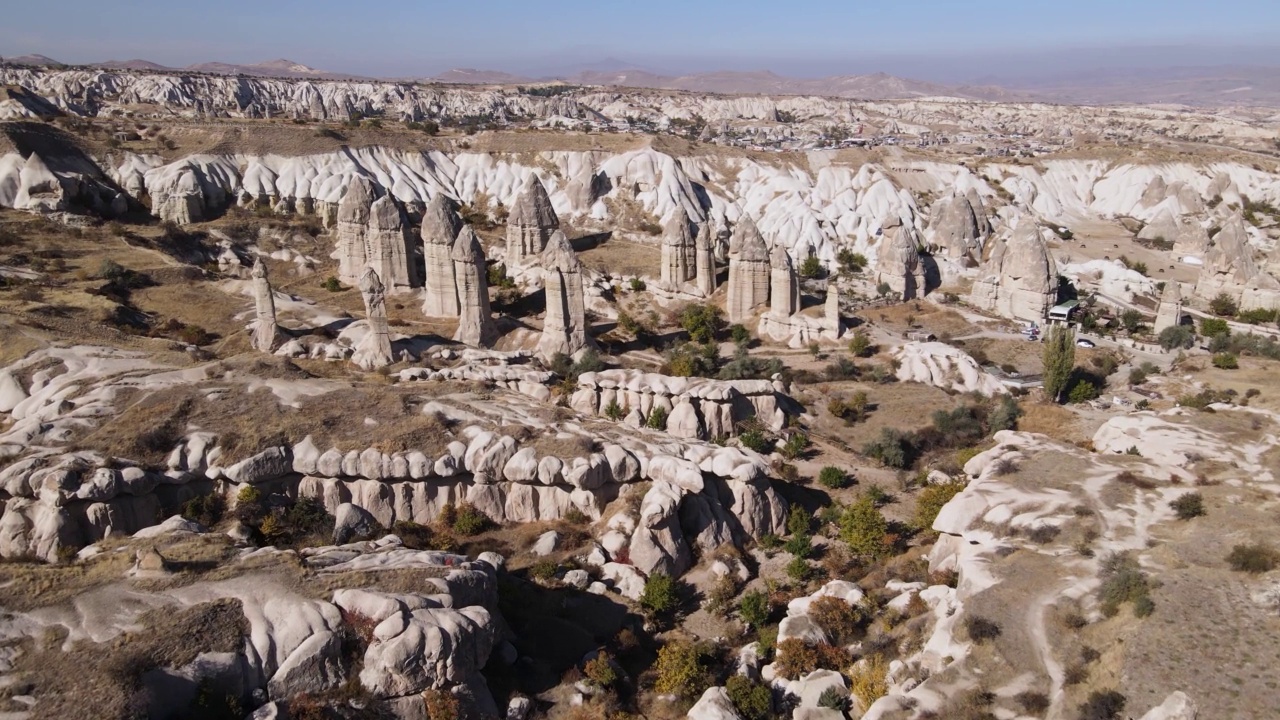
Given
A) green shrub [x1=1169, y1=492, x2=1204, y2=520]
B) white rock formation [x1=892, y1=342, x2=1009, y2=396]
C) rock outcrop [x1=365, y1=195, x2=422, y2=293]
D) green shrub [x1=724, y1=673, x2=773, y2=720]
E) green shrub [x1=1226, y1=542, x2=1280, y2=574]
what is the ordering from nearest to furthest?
green shrub [x1=724, y1=673, x2=773, y2=720], green shrub [x1=1226, y1=542, x2=1280, y2=574], green shrub [x1=1169, y1=492, x2=1204, y2=520], white rock formation [x1=892, y1=342, x2=1009, y2=396], rock outcrop [x1=365, y1=195, x2=422, y2=293]

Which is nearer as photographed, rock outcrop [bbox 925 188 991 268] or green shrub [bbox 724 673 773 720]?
green shrub [bbox 724 673 773 720]

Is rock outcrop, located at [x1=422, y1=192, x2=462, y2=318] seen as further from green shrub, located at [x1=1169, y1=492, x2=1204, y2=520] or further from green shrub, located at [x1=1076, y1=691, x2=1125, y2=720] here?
green shrub, located at [x1=1076, y1=691, x2=1125, y2=720]

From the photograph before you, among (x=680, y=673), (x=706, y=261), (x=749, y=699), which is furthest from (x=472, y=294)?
(x=749, y=699)

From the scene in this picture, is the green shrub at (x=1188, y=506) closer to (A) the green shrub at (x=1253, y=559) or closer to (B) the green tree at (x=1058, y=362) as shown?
(A) the green shrub at (x=1253, y=559)

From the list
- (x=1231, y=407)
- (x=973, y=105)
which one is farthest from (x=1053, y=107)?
(x=1231, y=407)

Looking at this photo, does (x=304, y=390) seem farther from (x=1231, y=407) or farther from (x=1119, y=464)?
(x=1231, y=407)

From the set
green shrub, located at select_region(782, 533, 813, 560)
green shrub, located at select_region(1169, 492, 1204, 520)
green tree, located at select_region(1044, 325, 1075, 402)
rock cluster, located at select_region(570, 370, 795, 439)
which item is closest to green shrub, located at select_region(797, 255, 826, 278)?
green tree, located at select_region(1044, 325, 1075, 402)
